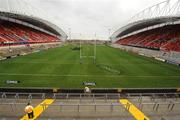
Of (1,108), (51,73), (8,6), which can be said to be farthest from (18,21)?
(1,108)

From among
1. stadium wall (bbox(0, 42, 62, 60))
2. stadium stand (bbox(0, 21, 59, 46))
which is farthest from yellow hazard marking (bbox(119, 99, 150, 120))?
stadium stand (bbox(0, 21, 59, 46))

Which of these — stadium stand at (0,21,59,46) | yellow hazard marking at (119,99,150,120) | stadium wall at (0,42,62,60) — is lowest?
yellow hazard marking at (119,99,150,120)

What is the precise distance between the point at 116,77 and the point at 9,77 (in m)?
13.8

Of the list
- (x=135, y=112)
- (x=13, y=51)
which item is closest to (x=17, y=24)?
(x=13, y=51)

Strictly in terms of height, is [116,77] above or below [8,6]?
below

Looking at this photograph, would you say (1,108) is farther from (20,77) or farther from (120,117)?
(20,77)

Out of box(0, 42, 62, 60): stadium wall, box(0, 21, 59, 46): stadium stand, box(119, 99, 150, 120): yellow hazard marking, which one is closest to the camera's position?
box(119, 99, 150, 120): yellow hazard marking

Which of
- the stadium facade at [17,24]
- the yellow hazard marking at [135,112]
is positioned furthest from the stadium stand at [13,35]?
the yellow hazard marking at [135,112]

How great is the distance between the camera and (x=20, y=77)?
70.1 ft

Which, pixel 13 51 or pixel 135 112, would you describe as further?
pixel 13 51

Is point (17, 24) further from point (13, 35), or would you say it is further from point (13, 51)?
point (13, 51)

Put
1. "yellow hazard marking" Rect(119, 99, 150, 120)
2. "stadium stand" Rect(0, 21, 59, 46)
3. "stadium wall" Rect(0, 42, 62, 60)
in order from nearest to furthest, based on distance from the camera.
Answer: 1. "yellow hazard marking" Rect(119, 99, 150, 120)
2. "stadium wall" Rect(0, 42, 62, 60)
3. "stadium stand" Rect(0, 21, 59, 46)

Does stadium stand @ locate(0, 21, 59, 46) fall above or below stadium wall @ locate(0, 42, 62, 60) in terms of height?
above

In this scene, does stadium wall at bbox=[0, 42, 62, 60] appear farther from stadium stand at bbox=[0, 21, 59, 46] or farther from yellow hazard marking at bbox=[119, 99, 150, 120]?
yellow hazard marking at bbox=[119, 99, 150, 120]
